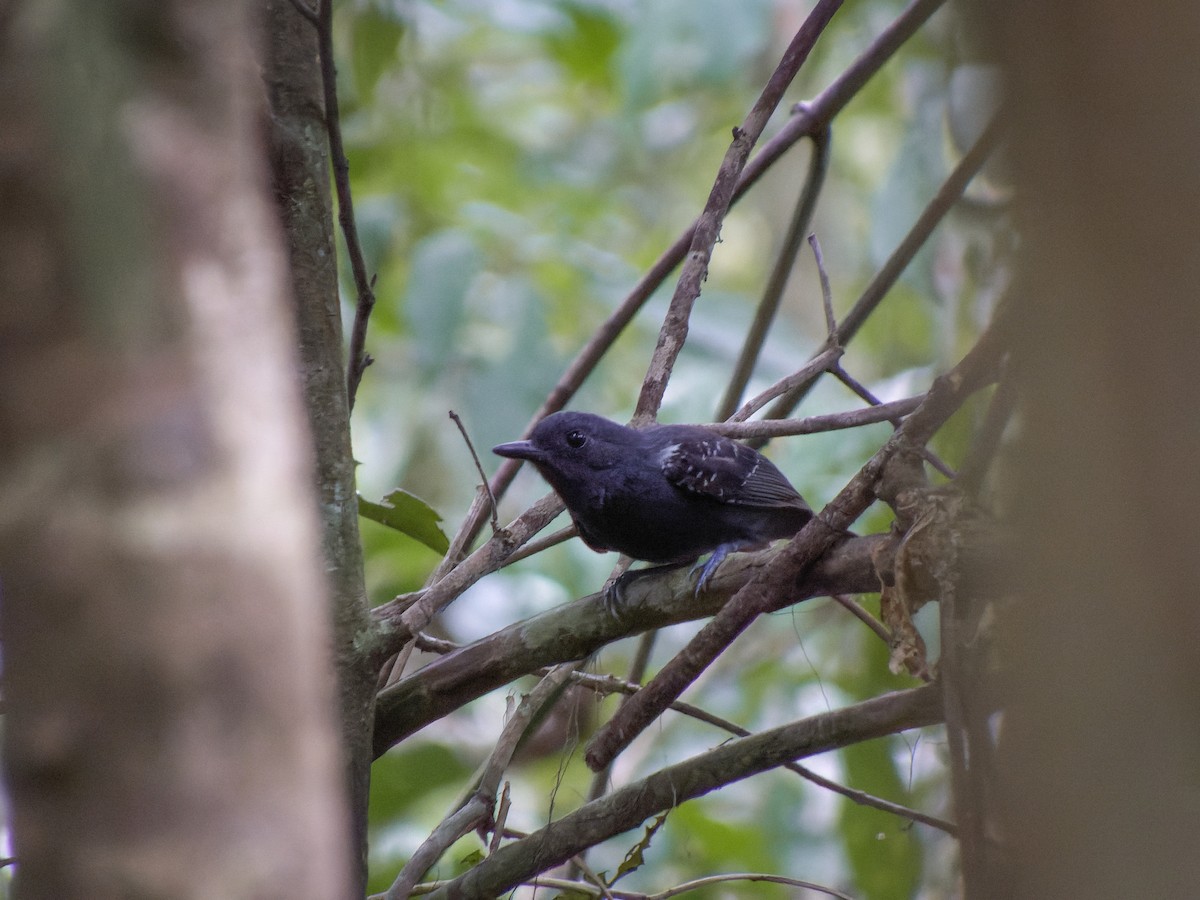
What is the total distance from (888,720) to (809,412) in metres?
1.84

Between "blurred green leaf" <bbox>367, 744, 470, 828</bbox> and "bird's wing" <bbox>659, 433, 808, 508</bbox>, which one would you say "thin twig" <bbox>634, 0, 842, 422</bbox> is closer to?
"bird's wing" <bbox>659, 433, 808, 508</bbox>

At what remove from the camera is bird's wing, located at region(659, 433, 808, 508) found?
4.18 meters

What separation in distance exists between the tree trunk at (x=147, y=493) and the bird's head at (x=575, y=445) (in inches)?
116

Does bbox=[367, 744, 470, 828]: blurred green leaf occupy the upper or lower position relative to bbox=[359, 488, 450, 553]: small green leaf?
lower

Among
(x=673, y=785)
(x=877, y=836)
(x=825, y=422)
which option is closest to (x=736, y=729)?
(x=673, y=785)

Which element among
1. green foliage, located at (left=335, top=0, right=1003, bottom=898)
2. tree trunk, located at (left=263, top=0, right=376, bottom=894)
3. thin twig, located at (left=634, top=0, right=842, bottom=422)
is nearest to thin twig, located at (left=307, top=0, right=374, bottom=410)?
tree trunk, located at (left=263, top=0, right=376, bottom=894)

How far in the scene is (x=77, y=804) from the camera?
0.87 meters

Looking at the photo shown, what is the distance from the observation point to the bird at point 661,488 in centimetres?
407

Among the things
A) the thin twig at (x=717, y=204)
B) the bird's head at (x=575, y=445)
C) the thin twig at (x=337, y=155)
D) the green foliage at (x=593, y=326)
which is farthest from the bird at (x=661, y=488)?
the thin twig at (x=337, y=155)

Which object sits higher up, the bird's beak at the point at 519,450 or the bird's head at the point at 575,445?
the bird's head at the point at 575,445

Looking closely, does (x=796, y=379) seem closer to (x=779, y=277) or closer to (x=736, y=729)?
(x=779, y=277)

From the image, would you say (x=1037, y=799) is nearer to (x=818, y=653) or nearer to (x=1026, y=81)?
(x=1026, y=81)

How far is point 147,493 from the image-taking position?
2.92ft

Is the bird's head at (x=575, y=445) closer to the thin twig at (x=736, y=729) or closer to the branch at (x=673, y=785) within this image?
the thin twig at (x=736, y=729)
